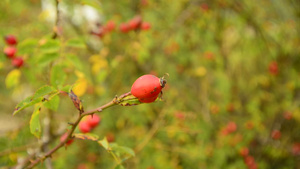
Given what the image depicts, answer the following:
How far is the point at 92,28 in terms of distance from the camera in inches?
107

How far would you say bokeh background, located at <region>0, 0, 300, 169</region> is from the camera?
2.59 metres

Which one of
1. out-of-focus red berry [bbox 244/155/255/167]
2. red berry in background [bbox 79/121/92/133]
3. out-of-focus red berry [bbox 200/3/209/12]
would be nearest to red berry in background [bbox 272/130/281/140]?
out-of-focus red berry [bbox 244/155/255/167]

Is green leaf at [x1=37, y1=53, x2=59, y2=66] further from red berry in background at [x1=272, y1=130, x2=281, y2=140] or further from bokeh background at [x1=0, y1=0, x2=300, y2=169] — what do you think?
red berry in background at [x1=272, y1=130, x2=281, y2=140]

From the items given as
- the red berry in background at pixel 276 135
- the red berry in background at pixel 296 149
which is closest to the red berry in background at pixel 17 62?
the red berry in background at pixel 276 135

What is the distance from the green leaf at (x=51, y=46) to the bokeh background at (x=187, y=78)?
777 mm

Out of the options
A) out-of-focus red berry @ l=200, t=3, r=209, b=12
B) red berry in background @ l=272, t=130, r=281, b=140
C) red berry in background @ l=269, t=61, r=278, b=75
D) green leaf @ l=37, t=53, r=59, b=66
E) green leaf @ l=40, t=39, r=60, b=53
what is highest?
out-of-focus red berry @ l=200, t=3, r=209, b=12

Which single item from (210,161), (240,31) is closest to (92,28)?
(210,161)

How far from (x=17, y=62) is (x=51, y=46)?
1.51ft

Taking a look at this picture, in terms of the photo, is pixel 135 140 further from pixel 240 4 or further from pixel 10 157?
pixel 240 4

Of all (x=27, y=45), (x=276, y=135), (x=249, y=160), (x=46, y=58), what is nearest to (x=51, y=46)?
(x=46, y=58)

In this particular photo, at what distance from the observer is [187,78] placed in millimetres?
3971

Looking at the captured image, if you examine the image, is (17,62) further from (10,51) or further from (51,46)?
(51,46)

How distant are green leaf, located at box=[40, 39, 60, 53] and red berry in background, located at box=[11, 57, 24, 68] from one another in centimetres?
45

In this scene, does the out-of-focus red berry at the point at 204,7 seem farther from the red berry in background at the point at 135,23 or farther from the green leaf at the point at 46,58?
the green leaf at the point at 46,58
